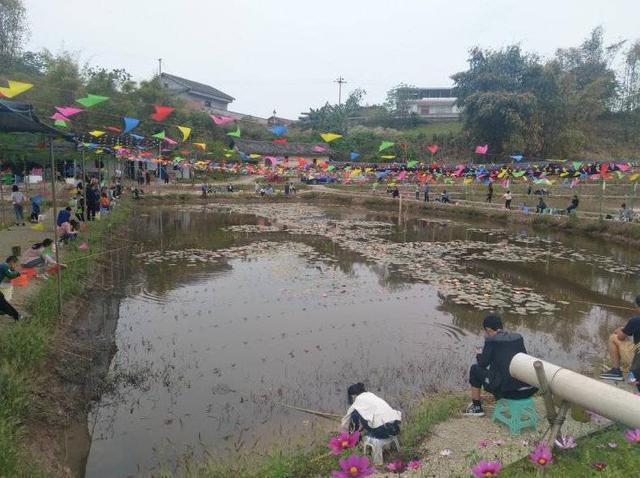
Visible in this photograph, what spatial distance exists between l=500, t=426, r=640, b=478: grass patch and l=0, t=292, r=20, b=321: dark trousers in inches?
257

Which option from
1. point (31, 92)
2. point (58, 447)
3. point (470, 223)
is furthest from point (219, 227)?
point (31, 92)

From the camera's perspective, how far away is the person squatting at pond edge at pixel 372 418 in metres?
4.43

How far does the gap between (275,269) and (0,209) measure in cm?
1302

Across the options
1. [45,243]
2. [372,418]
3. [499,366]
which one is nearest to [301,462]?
[372,418]

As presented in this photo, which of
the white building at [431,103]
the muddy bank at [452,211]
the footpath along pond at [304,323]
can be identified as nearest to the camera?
the footpath along pond at [304,323]

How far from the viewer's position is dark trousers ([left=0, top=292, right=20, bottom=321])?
268 inches

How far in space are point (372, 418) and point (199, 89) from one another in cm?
5580

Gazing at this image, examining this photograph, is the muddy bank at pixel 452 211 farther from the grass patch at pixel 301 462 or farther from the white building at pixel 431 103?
the white building at pixel 431 103

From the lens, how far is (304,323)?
9375 mm

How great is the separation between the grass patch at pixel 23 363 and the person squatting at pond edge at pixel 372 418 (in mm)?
2737

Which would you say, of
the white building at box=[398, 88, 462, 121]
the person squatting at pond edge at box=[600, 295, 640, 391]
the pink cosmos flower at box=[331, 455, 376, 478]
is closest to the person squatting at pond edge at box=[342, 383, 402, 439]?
the pink cosmos flower at box=[331, 455, 376, 478]

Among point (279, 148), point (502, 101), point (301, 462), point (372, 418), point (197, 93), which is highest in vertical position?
point (197, 93)

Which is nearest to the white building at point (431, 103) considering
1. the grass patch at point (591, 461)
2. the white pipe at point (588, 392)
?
the white pipe at point (588, 392)

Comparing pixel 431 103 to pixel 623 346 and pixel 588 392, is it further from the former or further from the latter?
pixel 588 392
